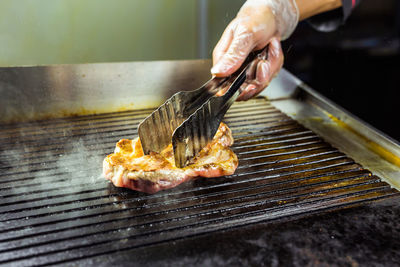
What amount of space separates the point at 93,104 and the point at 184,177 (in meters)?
1.43

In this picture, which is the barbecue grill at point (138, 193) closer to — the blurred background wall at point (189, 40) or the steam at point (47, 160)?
the steam at point (47, 160)

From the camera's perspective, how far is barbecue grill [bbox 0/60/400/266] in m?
1.59

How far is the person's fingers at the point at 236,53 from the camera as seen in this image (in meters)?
2.46

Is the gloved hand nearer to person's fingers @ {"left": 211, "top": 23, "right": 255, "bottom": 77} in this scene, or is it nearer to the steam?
person's fingers @ {"left": 211, "top": 23, "right": 255, "bottom": 77}

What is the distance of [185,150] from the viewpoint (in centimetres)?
205

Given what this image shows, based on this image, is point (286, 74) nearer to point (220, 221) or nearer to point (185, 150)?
point (185, 150)

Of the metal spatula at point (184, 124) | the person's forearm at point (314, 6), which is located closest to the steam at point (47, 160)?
the metal spatula at point (184, 124)

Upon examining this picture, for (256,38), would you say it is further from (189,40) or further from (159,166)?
(189,40)

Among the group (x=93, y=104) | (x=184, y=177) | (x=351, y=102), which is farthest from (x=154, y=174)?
(x=351, y=102)

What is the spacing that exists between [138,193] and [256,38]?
1494 millimetres

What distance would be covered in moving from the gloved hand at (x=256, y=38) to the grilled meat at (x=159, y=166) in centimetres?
54

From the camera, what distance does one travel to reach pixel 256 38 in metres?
2.64

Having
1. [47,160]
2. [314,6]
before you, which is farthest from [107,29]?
[314,6]

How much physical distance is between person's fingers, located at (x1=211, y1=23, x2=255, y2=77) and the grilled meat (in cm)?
45
